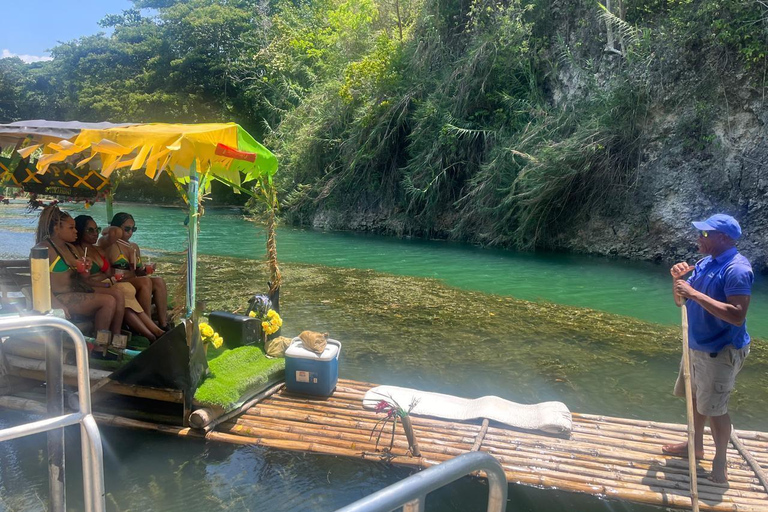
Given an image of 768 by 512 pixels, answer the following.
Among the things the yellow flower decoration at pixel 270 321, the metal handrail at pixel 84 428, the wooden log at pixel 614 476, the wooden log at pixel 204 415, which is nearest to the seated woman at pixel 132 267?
the yellow flower decoration at pixel 270 321

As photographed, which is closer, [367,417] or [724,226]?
[724,226]

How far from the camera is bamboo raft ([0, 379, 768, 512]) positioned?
13.6ft

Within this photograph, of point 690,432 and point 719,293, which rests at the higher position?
point 719,293

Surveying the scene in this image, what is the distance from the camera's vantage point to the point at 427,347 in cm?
841

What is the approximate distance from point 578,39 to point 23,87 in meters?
48.5

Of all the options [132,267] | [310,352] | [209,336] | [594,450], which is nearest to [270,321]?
[209,336]

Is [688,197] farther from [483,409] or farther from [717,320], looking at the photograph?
[717,320]

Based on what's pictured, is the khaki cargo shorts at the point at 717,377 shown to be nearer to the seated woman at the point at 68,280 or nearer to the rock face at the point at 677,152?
the seated woman at the point at 68,280

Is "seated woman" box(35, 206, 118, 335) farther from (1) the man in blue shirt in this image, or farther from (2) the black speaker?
(1) the man in blue shirt

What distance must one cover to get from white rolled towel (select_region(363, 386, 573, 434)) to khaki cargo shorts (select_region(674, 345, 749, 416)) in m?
1.21

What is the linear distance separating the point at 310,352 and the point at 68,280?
99.9 inches

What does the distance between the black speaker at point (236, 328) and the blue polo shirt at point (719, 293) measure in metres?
4.43

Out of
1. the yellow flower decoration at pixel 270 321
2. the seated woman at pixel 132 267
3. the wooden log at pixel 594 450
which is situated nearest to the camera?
the wooden log at pixel 594 450

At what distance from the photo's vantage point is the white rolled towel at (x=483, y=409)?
502cm
